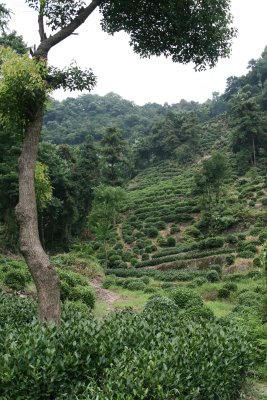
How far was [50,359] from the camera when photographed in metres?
5.11

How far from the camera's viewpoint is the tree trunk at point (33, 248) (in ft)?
21.0

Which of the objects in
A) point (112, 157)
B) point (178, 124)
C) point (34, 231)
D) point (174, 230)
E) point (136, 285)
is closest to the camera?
point (34, 231)

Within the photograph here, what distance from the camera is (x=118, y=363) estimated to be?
197 inches

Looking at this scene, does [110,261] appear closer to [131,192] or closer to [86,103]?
[131,192]

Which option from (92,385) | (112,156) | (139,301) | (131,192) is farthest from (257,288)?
(131,192)

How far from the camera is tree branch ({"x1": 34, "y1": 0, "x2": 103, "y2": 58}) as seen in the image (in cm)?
732

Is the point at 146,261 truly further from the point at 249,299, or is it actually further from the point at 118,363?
the point at 118,363

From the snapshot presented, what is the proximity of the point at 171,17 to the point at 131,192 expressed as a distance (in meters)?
55.7

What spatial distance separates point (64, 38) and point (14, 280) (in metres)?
11.3

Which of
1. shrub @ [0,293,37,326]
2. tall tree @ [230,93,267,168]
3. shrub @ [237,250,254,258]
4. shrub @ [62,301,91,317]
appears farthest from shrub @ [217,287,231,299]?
tall tree @ [230,93,267,168]

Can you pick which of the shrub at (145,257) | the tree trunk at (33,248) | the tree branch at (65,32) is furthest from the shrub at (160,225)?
the tree trunk at (33,248)

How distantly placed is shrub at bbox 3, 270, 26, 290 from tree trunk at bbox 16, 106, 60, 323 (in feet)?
33.5

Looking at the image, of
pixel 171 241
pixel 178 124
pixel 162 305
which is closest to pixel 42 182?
pixel 162 305

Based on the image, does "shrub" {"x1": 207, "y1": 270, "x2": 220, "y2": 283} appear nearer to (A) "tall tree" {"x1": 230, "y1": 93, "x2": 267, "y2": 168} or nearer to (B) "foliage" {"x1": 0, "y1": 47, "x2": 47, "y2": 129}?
(B) "foliage" {"x1": 0, "y1": 47, "x2": 47, "y2": 129}
